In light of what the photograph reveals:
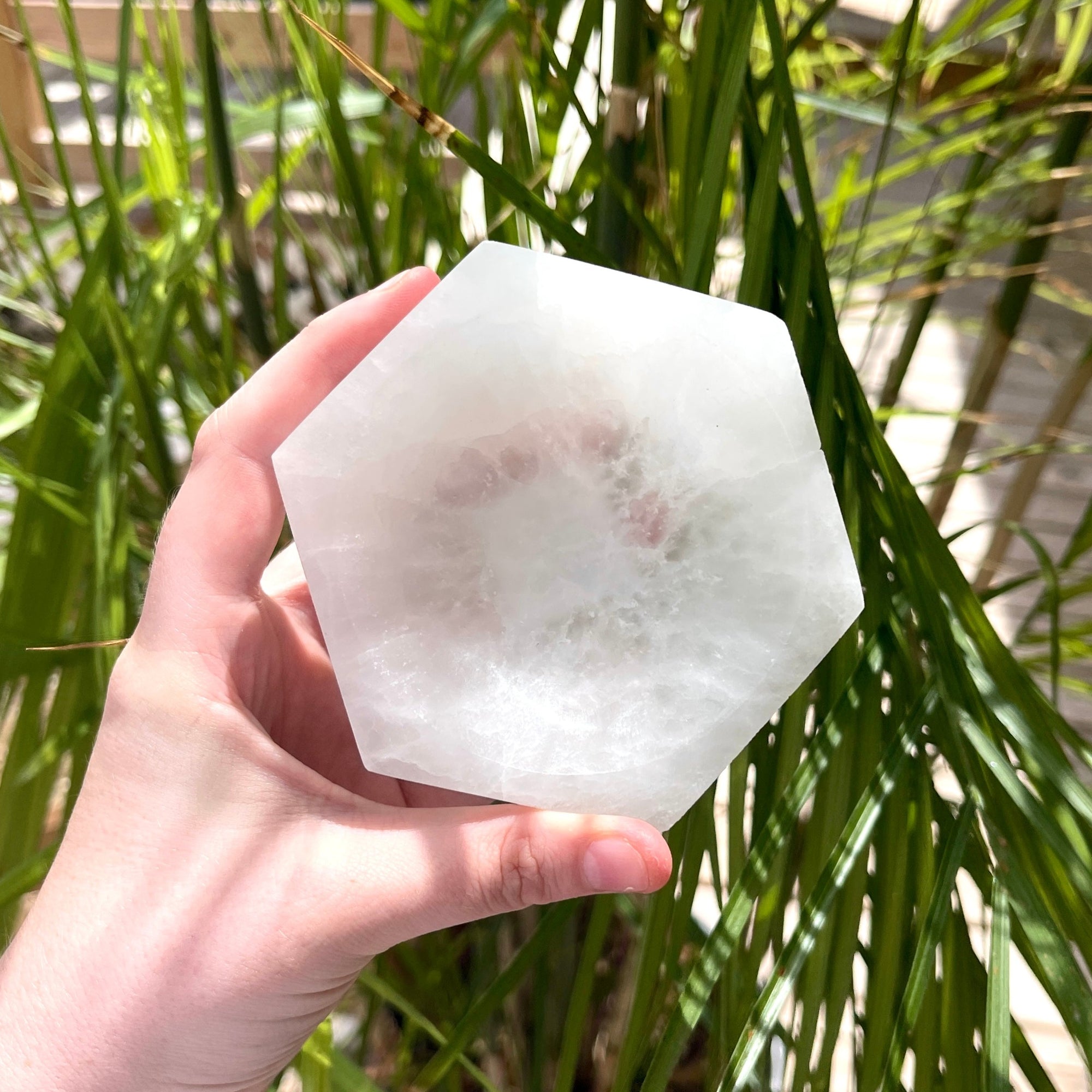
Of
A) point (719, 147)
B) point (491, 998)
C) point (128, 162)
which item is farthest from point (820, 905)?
point (128, 162)

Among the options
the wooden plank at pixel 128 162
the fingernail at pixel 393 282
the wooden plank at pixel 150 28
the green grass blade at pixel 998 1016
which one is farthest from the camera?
the wooden plank at pixel 128 162

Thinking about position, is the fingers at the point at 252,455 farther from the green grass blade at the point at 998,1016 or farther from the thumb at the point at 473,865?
the green grass blade at the point at 998,1016

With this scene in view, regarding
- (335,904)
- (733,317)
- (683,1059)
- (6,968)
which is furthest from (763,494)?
(683,1059)

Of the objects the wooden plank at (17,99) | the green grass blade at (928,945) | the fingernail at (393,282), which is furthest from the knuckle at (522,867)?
the wooden plank at (17,99)

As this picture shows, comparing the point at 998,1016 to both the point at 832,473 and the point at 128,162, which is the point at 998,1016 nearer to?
the point at 832,473

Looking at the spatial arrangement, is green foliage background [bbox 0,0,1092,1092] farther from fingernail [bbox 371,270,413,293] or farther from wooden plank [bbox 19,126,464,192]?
wooden plank [bbox 19,126,464,192]

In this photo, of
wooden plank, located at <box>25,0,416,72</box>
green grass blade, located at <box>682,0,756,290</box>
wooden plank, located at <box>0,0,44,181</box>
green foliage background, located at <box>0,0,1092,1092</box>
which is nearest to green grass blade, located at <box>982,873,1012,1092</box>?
green foliage background, located at <box>0,0,1092,1092</box>
